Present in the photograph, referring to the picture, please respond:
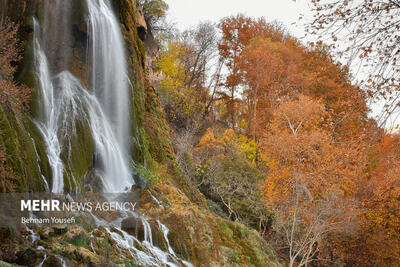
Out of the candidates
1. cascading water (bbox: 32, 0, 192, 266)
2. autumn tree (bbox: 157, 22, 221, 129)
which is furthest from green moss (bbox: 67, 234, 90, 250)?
autumn tree (bbox: 157, 22, 221, 129)

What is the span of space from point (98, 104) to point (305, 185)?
857 centimetres

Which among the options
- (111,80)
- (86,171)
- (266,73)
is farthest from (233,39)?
(86,171)

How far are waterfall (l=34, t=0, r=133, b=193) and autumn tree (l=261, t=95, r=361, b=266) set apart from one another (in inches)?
255

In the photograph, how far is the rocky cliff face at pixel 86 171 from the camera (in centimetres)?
440

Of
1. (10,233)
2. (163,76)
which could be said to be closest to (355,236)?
(10,233)

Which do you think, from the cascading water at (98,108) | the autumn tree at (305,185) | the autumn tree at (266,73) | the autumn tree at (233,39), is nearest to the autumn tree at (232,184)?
the autumn tree at (305,185)

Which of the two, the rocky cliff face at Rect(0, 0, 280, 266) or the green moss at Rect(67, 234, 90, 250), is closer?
the rocky cliff face at Rect(0, 0, 280, 266)

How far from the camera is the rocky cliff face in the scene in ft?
14.4

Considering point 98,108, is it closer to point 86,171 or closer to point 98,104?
point 98,104

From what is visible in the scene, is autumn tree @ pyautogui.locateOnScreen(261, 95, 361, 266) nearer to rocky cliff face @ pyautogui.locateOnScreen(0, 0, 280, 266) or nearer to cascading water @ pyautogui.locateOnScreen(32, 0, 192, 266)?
rocky cliff face @ pyautogui.locateOnScreen(0, 0, 280, 266)

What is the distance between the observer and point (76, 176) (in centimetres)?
618

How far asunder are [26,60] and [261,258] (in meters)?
7.96

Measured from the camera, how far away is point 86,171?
669cm

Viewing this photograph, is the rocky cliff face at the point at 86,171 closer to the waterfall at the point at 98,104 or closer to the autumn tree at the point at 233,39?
the waterfall at the point at 98,104
